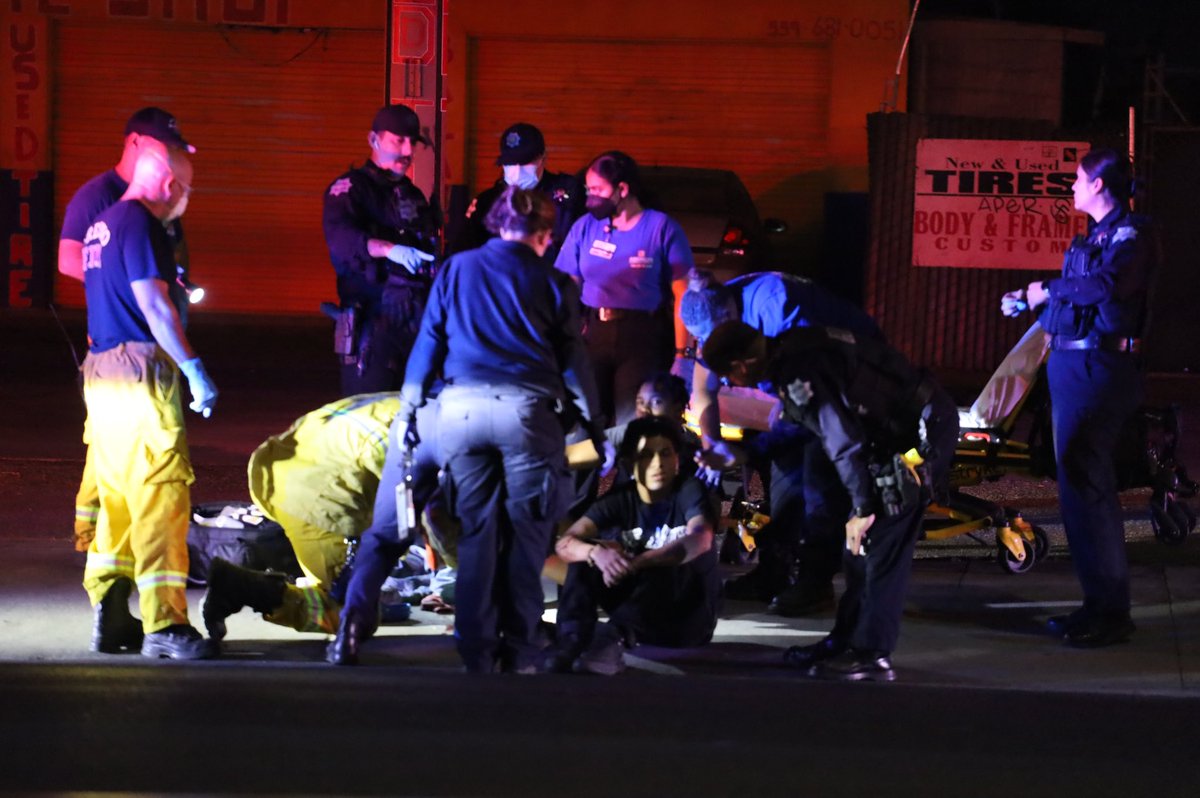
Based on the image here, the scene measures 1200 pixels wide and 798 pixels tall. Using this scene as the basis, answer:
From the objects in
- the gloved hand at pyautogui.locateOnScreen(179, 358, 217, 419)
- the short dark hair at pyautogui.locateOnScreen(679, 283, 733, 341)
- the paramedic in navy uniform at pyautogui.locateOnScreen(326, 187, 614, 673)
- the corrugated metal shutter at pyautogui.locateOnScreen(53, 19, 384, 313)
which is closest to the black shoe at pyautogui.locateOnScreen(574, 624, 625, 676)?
the paramedic in navy uniform at pyautogui.locateOnScreen(326, 187, 614, 673)

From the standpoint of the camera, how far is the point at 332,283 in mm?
20672

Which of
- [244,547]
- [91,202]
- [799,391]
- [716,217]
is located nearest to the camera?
[799,391]

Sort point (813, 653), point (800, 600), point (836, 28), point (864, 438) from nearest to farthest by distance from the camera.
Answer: point (864, 438) → point (813, 653) → point (800, 600) → point (836, 28)

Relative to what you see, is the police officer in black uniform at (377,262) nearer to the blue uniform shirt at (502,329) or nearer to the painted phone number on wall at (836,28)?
the blue uniform shirt at (502,329)

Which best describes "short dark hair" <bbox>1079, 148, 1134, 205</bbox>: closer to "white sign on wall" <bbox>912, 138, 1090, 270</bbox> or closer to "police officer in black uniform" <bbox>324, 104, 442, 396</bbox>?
"police officer in black uniform" <bbox>324, 104, 442, 396</bbox>

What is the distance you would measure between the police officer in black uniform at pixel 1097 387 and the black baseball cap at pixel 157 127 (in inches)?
131

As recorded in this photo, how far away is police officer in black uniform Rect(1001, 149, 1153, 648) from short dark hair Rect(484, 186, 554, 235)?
209 cm

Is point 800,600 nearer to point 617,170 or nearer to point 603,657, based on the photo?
point 603,657

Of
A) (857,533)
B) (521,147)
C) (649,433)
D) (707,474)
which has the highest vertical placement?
(521,147)

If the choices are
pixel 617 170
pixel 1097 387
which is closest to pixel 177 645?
pixel 617 170

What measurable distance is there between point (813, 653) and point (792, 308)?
1.32 metres

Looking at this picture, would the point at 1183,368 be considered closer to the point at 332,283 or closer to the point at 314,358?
the point at 314,358

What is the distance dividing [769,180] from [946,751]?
1524cm

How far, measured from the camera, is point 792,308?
6.65m
